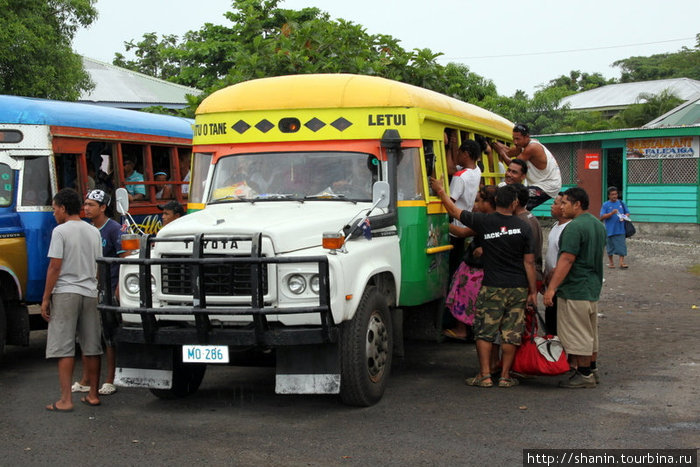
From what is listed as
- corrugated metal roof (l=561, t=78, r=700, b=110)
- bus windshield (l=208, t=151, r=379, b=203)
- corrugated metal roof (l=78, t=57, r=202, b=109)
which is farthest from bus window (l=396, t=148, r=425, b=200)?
corrugated metal roof (l=561, t=78, r=700, b=110)

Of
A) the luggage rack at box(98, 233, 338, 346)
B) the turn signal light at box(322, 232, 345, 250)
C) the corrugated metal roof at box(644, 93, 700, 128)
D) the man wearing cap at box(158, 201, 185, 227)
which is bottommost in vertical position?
the luggage rack at box(98, 233, 338, 346)

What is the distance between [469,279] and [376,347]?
5.65 feet

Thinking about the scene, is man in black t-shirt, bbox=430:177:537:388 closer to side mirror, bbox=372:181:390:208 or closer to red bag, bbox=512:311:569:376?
red bag, bbox=512:311:569:376

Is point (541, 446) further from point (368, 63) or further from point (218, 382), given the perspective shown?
point (368, 63)

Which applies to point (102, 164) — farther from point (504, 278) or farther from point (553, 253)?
point (553, 253)

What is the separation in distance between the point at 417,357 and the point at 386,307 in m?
2.44

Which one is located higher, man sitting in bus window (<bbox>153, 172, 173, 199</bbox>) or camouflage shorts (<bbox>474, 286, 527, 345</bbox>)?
man sitting in bus window (<bbox>153, 172, 173, 199</bbox>)

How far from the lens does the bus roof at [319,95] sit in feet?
25.1

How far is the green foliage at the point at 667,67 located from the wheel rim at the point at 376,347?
56.4 m

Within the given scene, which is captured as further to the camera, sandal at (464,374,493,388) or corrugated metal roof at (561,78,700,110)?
corrugated metal roof at (561,78,700,110)

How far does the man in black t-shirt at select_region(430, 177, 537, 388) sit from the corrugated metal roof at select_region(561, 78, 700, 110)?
136 feet

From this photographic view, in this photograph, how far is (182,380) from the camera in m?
7.34

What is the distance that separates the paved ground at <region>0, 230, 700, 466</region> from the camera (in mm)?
5770

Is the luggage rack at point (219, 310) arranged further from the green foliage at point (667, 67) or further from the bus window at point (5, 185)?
the green foliage at point (667, 67)
